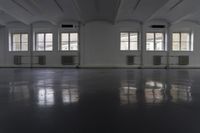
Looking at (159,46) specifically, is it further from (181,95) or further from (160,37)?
(181,95)

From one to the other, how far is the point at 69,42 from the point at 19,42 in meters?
4.58

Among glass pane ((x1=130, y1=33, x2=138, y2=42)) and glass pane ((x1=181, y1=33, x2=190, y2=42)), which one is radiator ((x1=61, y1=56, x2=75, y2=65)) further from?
glass pane ((x1=181, y1=33, x2=190, y2=42))

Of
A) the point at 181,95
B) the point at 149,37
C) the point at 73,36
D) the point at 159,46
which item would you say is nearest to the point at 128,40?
the point at 149,37

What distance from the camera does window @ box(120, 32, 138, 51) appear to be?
16.5 m

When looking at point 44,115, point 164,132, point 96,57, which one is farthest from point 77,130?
point 96,57

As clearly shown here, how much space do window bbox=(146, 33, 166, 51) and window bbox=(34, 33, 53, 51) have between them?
836 cm

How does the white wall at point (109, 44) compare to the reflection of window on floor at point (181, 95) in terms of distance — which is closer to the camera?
the reflection of window on floor at point (181, 95)

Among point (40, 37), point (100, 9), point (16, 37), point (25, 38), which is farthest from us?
point (16, 37)

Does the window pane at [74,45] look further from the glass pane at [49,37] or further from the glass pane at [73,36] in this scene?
the glass pane at [49,37]

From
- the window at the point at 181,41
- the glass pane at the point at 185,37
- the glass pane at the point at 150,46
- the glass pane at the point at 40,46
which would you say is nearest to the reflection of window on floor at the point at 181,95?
the glass pane at the point at 150,46

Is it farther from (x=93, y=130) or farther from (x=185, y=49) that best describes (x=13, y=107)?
(x=185, y=49)

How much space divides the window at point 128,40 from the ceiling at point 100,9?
128 centimetres

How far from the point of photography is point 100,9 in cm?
1308

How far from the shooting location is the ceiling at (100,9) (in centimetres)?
1085
